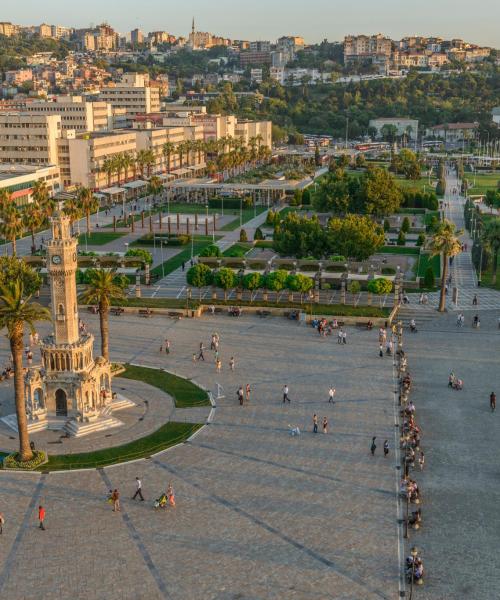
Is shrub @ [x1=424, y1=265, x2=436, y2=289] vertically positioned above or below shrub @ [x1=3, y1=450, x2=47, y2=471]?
above

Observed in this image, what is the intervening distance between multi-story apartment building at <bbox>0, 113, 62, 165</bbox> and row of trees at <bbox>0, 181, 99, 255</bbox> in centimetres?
2970

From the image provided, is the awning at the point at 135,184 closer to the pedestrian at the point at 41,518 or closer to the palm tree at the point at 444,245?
the palm tree at the point at 444,245

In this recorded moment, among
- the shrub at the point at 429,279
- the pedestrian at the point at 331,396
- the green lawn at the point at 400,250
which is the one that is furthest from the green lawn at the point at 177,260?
the pedestrian at the point at 331,396

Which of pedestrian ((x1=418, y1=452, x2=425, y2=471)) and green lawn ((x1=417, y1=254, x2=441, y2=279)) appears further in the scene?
green lawn ((x1=417, y1=254, x2=441, y2=279))

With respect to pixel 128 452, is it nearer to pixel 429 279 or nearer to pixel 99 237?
pixel 429 279

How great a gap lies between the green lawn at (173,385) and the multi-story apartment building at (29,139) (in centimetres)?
9457

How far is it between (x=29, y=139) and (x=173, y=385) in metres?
101

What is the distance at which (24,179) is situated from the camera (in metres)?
124

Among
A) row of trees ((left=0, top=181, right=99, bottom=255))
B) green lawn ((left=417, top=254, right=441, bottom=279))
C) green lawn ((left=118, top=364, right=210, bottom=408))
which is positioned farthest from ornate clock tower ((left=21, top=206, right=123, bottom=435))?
green lawn ((left=417, top=254, right=441, bottom=279))

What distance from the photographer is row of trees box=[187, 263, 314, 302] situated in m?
72.6

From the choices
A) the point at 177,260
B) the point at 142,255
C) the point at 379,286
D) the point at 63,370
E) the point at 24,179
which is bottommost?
the point at 177,260

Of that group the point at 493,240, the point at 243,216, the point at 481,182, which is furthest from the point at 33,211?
the point at 481,182

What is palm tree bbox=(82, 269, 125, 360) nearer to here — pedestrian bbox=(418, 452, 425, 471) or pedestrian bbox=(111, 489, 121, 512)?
pedestrian bbox=(111, 489, 121, 512)

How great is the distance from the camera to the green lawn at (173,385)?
168 ft
